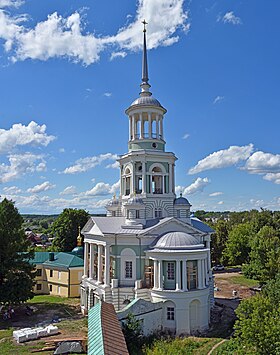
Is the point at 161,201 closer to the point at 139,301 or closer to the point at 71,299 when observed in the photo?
the point at 139,301

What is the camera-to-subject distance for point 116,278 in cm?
2306

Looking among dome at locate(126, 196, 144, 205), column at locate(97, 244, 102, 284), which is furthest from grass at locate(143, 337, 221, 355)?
dome at locate(126, 196, 144, 205)

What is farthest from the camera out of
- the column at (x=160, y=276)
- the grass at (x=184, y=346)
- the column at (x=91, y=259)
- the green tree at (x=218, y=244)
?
the green tree at (x=218, y=244)

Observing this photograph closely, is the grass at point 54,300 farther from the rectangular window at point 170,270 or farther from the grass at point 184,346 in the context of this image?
the grass at point 184,346

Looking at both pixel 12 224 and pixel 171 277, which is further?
pixel 12 224

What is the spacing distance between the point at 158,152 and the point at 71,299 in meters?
14.9

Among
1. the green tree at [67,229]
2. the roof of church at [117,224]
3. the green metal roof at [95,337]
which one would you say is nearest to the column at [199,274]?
the roof of church at [117,224]

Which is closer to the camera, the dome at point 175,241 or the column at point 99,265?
the dome at point 175,241

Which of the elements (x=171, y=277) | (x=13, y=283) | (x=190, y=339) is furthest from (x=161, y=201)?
(x=13, y=283)

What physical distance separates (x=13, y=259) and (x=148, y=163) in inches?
464

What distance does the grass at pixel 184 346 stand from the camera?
17.2 meters

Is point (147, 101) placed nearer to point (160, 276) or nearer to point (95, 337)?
point (160, 276)

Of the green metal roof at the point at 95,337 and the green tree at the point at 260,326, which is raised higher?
the green metal roof at the point at 95,337

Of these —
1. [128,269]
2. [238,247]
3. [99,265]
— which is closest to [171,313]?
[128,269]
